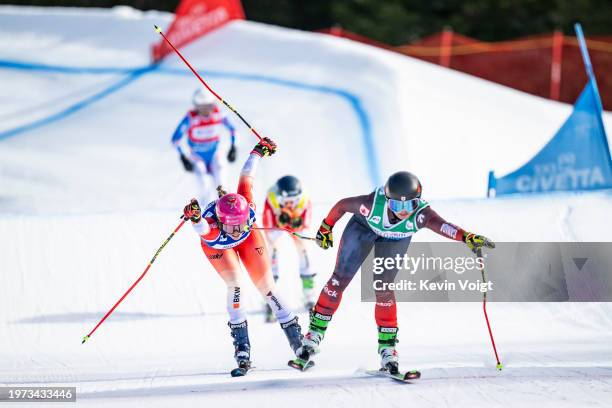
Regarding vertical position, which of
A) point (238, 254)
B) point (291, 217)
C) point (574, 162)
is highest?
point (574, 162)

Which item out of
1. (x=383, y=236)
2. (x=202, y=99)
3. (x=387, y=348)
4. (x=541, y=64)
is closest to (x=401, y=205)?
(x=383, y=236)

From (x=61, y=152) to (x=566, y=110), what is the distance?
322 inches

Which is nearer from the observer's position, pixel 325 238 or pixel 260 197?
pixel 325 238

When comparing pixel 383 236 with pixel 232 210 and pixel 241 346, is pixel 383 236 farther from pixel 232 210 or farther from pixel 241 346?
pixel 241 346

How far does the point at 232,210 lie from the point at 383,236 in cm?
105

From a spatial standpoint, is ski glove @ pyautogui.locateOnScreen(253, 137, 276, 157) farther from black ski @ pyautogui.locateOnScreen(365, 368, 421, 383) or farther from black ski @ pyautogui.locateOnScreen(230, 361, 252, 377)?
black ski @ pyautogui.locateOnScreen(365, 368, 421, 383)

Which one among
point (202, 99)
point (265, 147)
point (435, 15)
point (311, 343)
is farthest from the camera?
point (435, 15)

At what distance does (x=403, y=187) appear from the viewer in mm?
5129

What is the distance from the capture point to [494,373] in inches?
210

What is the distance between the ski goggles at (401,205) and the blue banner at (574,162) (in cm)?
327

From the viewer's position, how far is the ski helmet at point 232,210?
5387mm

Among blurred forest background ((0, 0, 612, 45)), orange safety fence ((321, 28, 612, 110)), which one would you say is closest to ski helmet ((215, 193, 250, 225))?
orange safety fence ((321, 28, 612, 110))

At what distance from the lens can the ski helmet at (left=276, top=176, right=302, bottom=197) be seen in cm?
688

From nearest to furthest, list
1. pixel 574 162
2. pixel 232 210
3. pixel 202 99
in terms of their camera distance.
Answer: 1. pixel 232 210
2. pixel 574 162
3. pixel 202 99
